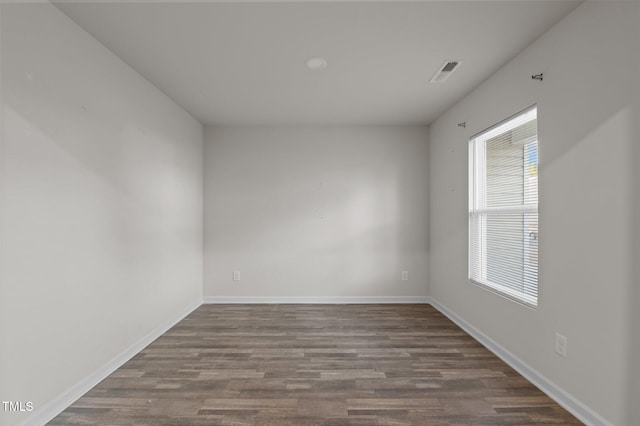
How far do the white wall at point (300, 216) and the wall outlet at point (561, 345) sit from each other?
241cm

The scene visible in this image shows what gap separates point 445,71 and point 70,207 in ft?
10.3

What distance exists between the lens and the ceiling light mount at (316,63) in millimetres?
2525

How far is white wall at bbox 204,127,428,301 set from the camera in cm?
440

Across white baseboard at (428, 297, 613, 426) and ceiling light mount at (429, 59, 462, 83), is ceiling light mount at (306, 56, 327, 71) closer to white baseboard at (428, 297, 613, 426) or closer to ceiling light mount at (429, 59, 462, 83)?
ceiling light mount at (429, 59, 462, 83)

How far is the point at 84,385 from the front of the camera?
214cm

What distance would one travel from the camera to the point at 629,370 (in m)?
1.57

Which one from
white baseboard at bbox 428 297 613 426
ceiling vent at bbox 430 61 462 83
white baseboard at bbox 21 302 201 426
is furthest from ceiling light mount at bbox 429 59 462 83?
white baseboard at bbox 21 302 201 426

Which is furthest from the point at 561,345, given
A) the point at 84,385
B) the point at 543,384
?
the point at 84,385

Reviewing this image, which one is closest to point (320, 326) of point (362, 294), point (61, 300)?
point (362, 294)

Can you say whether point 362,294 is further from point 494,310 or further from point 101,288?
point 101,288

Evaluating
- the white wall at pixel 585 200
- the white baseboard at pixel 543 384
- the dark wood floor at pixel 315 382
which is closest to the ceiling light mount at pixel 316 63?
the white wall at pixel 585 200

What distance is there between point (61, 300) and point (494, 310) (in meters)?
3.37

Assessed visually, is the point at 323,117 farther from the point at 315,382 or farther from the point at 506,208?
the point at 315,382

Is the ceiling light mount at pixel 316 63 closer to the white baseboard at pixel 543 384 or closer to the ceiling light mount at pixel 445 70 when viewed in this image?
the ceiling light mount at pixel 445 70
